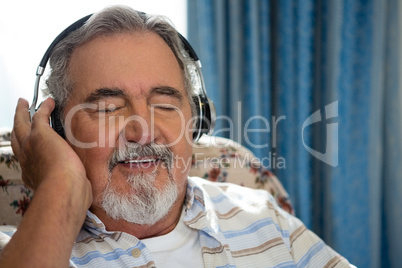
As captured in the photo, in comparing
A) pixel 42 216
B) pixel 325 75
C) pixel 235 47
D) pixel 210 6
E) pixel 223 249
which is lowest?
pixel 223 249

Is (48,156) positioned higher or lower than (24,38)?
lower

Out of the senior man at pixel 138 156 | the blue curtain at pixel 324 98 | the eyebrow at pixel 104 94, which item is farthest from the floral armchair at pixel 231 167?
the blue curtain at pixel 324 98

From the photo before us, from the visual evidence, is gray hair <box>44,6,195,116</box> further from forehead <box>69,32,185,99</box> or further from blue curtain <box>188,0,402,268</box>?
blue curtain <box>188,0,402,268</box>

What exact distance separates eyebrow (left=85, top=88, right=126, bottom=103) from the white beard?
0.73 feet

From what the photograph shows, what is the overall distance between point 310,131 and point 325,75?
0.30 metres

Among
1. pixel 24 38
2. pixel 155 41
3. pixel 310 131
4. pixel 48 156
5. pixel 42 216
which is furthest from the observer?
pixel 310 131

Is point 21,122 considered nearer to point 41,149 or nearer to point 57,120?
point 57,120

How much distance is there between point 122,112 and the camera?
3.84 feet

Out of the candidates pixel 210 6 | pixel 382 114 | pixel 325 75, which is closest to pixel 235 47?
pixel 210 6

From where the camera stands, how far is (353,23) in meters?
2.16

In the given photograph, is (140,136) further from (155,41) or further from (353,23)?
(353,23)

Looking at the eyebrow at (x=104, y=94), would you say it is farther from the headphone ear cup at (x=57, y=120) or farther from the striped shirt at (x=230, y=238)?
the striped shirt at (x=230, y=238)

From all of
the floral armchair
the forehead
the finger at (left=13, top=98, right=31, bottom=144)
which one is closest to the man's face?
the forehead

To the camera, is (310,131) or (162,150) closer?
(162,150)
